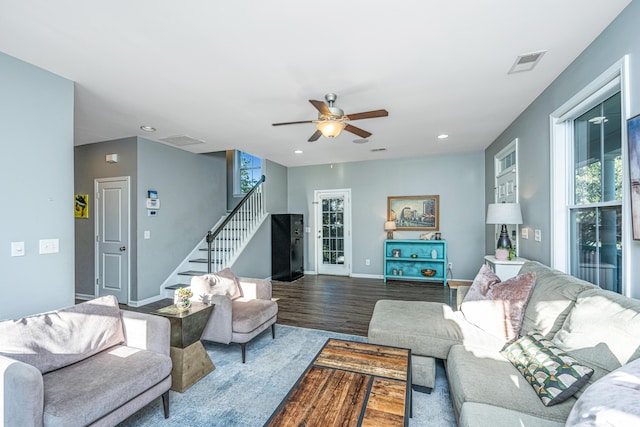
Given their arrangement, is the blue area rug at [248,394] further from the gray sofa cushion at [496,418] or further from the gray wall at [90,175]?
the gray wall at [90,175]

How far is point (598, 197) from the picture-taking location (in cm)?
238

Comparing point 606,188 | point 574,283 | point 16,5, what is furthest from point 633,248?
point 16,5

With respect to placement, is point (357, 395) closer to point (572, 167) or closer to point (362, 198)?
point (572, 167)

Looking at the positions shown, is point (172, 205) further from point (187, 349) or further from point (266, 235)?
point (187, 349)

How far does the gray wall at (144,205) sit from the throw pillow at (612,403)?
5.20 metres

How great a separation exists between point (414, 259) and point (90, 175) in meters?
6.32

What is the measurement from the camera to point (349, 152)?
5844mm

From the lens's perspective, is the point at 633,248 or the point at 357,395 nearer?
the point at 357,395

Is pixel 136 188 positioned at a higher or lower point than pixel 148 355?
higher

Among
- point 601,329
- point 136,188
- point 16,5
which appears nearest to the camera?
point 601,329

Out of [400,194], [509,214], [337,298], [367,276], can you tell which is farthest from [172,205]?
[509,214]

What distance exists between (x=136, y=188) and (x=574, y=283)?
5.43 meters

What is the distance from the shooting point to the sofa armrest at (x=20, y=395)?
1.35 metres

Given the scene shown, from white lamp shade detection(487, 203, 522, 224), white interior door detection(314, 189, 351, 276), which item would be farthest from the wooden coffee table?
white interior door detection(314, 189, 351, 276)
